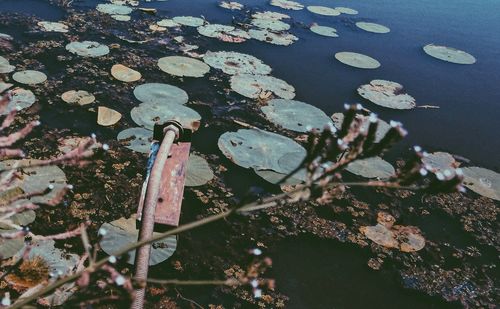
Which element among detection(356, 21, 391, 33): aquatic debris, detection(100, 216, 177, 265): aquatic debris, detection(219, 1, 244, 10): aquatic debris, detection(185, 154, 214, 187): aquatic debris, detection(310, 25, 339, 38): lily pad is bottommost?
detection(100, 216, 177, 265): aquatic debris

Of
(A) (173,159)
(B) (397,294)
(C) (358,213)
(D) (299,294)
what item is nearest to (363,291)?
(B) (397,294)

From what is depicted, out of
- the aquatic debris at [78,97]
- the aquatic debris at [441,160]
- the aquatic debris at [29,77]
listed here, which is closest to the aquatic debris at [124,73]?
the aquatic debris at [78,97]

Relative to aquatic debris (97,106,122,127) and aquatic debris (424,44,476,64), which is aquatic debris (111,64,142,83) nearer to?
aquatic debris (97,106,122,127)

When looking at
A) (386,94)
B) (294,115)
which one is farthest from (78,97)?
(386,94)

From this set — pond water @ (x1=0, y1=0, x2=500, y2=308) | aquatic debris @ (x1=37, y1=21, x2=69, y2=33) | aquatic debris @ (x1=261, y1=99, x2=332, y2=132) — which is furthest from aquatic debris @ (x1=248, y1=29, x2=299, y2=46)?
aquatic debris @ (x1=37, y1=21, x2=69, y2=33)

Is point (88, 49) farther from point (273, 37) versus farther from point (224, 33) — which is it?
point (273, 37)

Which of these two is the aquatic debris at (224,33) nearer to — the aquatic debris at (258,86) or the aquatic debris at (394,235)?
the aquatic debris at (258,86)

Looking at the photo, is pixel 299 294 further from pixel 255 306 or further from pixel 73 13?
pixel 73 13
